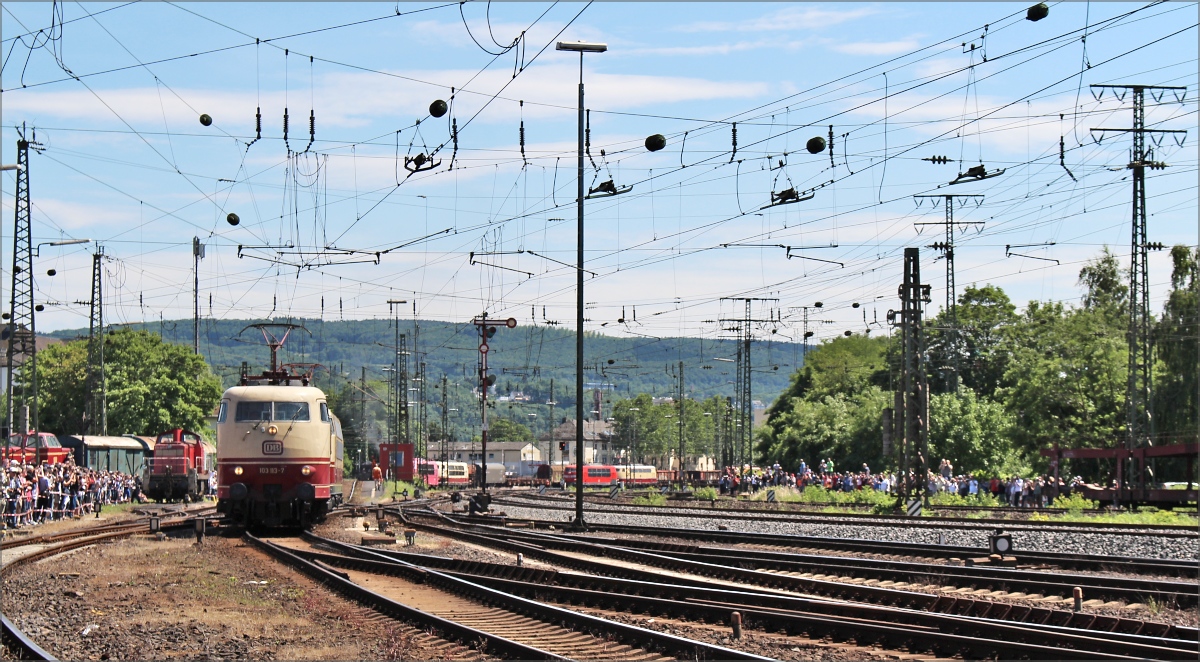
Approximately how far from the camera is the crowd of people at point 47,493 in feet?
109

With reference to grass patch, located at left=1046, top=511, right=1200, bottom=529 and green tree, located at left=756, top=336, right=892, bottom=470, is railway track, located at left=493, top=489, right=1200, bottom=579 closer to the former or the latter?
grass patch, located at left=1046, top=511, right=1200, bottom=529

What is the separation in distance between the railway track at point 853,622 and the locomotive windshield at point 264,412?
11914mm

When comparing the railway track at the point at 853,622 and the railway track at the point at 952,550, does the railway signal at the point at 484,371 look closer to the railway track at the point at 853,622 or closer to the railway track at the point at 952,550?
the railway track at the point at 952,550

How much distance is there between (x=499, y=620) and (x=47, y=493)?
87.9 feet

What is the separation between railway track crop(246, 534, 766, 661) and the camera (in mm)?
12094

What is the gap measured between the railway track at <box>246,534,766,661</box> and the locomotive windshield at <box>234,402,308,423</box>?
27.8 ft

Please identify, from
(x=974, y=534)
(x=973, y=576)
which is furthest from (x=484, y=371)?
(x=973, y=576)

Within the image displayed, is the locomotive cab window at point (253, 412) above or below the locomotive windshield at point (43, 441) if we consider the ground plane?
above

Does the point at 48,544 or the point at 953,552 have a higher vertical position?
the point at 953,552

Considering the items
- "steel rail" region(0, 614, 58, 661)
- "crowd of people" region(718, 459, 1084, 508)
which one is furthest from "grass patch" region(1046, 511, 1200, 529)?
"steel rail" region(0, 614, 58, 661)

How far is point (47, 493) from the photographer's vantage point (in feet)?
120

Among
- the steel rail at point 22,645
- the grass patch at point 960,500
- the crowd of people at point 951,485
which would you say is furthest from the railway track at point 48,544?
the grass patch at point 960,500

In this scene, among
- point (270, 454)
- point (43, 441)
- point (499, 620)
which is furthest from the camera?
point (43, 441)

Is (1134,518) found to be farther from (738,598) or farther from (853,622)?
(853,622)
